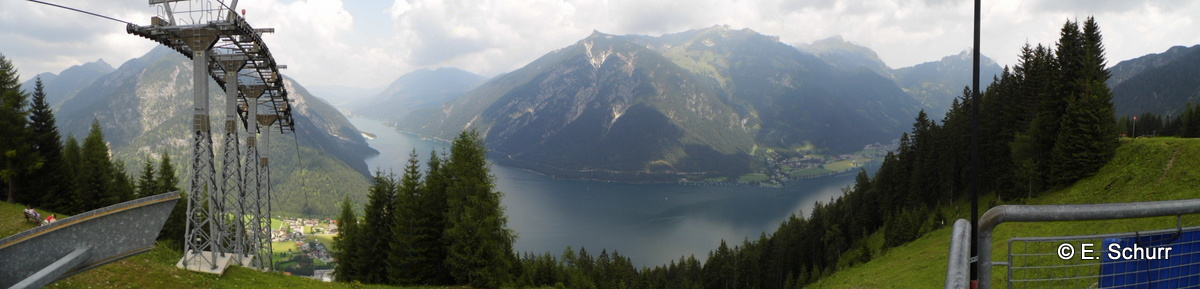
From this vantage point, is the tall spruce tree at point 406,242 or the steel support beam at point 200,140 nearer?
the steel support beam at point 200,140

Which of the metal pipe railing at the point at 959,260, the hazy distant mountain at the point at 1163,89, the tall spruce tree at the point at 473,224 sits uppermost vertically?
the hazy distant mountain at the point at 1163,89

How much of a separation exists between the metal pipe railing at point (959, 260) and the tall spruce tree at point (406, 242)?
955 inches

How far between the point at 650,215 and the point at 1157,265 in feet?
457

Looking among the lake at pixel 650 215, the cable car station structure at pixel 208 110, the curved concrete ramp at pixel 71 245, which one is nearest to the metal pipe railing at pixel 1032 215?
the curved concrete ramp at pixel 71 245

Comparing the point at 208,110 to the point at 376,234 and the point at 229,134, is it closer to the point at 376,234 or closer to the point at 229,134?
the point at 229,134

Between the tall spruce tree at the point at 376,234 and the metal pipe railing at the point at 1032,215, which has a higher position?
the metal pipe railing at the point at 1032,215

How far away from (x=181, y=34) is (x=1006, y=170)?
5181 centimetres

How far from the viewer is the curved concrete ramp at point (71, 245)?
6.15 metres

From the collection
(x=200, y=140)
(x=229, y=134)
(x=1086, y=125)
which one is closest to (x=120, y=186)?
(x=229, y=134)

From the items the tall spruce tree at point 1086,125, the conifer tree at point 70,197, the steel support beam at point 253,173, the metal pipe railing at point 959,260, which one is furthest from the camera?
the tall spruce tree at point 1086,125

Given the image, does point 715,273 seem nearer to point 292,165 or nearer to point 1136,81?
point 292,165

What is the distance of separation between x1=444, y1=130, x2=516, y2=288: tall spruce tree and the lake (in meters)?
66.8

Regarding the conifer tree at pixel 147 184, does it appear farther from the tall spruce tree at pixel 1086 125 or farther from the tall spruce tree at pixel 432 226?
the tall spruce tree at pixel 1086 125

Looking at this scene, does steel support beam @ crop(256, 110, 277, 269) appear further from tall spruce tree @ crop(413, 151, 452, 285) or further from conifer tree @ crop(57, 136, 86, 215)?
conifer tree @ crop(57, 136, 86, 215)
